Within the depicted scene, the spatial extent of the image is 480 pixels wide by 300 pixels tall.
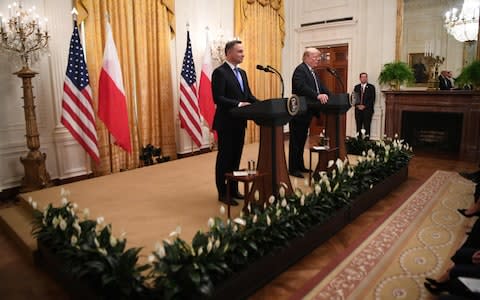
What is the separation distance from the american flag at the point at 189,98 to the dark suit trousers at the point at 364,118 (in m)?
3.69

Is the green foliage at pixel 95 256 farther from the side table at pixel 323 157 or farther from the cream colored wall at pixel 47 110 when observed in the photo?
the side table at pixel 323 157

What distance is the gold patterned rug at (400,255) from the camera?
249 cm

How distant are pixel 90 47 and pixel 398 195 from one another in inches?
177

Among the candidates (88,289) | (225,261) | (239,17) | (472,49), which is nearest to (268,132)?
(225,261)

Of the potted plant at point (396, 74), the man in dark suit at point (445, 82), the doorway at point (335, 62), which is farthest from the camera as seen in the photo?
the doorway at point (335, 62)

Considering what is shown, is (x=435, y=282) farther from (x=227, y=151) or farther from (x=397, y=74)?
(x=397, y=74)

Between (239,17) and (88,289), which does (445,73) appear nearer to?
(239,17)

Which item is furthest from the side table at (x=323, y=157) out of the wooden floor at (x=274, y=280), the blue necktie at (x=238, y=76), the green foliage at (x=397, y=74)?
the green foliage at (x=397, y=74)

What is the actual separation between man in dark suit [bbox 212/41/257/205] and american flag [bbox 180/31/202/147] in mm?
2634

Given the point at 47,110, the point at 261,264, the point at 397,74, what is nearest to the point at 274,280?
the point at 261,264

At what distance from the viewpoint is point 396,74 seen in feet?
24.1

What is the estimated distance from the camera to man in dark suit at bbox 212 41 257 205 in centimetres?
344

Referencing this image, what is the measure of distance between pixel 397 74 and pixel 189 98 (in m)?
4.11

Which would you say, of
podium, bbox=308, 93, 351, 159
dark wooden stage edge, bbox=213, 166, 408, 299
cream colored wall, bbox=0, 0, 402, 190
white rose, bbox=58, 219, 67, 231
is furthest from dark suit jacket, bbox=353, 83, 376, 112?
white rose, bbox=58, 219, 67, 231
